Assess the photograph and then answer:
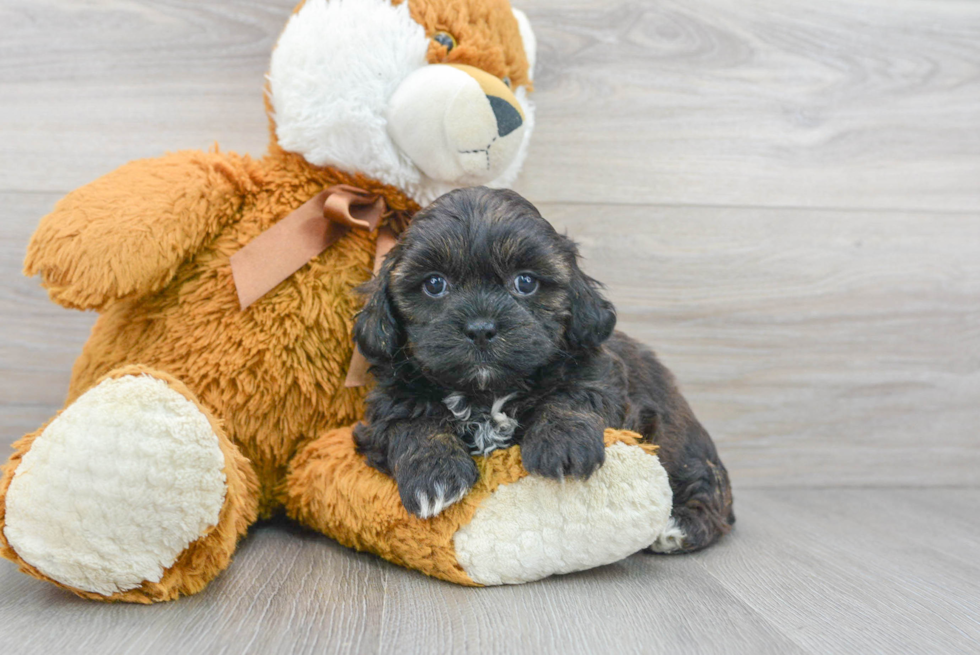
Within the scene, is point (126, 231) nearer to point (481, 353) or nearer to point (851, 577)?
point (481, 353)

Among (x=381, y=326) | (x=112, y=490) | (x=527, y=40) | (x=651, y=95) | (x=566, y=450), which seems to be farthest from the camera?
(x=651, y=95)

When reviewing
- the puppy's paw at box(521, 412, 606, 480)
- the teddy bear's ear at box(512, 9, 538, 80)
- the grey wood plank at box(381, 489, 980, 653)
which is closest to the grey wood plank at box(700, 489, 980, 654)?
the grey wood plank at box(381, 489, 980, 653)

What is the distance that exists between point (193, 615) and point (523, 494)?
22.0 inches

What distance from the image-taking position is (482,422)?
4.44ft

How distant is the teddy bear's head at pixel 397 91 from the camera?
1.43 m

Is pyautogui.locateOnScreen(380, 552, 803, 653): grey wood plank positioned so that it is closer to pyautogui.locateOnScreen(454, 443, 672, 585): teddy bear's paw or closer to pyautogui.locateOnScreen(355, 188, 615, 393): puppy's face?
pyautogui.locateOnScreen(454, 443, 672, 585): teddy bear's paw

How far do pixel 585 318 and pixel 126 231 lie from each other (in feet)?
2.83

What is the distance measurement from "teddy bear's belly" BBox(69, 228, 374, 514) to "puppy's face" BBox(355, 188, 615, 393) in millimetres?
201

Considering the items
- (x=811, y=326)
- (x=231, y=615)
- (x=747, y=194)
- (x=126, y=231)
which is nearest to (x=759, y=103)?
(x=747, y=194)

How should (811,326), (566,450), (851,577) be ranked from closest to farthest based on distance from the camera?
(566,450), (851,577), (811,326)

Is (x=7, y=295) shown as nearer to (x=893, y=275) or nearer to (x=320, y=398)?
(x=320, y=398)

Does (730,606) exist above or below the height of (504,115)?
below

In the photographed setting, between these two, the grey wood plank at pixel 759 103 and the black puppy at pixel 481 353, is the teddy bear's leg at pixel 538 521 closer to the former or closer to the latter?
the black puppy at pixel 481 353

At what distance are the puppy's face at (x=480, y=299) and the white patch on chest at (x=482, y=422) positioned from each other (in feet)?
0.18
